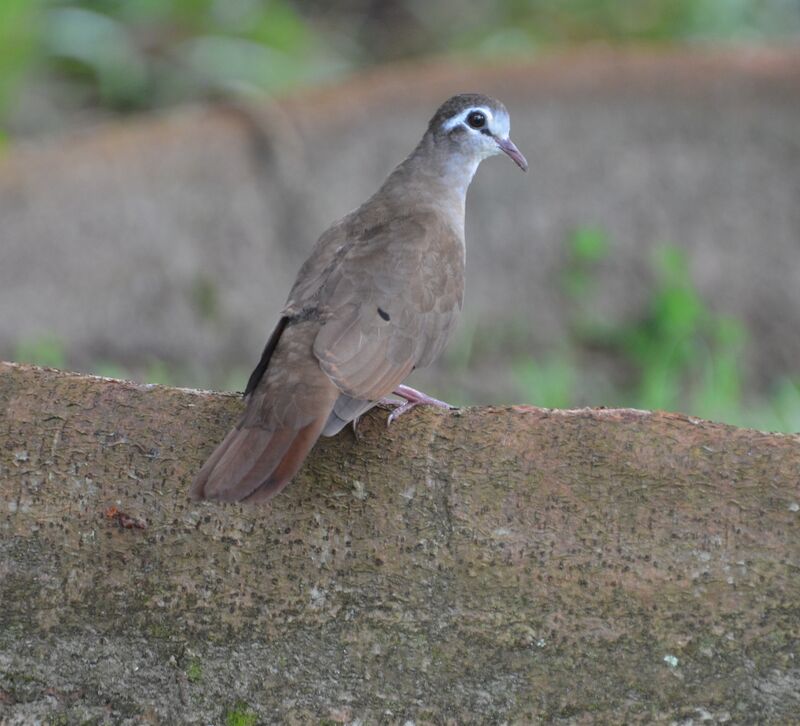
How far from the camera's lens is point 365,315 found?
327cm

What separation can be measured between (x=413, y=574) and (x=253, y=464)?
1.11ft

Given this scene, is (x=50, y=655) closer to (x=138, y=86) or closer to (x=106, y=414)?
(x=106, y=414)

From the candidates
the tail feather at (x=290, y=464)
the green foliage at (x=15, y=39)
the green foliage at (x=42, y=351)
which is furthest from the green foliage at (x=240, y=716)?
the green foliage at (x=15, y=39)

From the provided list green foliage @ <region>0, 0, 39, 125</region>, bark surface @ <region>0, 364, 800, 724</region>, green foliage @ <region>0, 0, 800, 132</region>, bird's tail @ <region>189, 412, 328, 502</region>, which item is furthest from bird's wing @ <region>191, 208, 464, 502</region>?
green foliage @ <region>0, 0, 800, 132</region>

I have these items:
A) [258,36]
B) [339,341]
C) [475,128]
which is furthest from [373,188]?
[339,341]

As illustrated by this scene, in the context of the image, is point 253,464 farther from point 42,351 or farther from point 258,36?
point 258,36

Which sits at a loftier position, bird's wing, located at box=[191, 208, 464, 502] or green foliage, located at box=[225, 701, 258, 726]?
bird's wing, located at box=[191, 208, 464, 502]

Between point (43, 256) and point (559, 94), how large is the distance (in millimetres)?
2157

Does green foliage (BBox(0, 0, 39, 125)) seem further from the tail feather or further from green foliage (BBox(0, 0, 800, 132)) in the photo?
the tail feather

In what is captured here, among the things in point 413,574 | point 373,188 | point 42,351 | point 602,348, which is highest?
point 373,188

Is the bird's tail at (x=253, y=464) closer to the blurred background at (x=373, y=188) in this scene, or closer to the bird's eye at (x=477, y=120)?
the bird's eye at (x=477, y=120)

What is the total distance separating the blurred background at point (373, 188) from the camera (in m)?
6.12

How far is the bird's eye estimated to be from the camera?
156 inches

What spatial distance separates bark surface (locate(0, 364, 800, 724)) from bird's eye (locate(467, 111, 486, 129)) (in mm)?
1327
